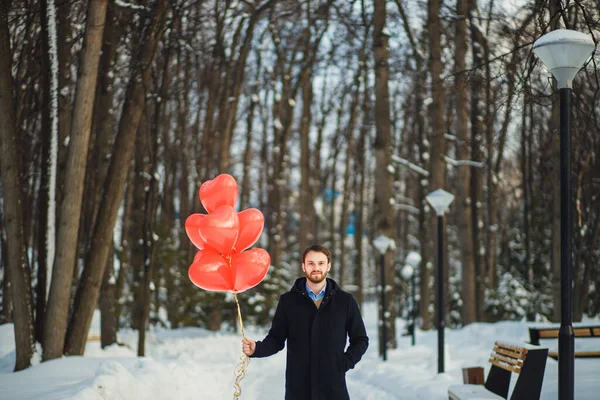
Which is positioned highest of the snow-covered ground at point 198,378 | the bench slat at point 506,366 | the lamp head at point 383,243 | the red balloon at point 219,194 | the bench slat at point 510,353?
the red balloon at point 219,194

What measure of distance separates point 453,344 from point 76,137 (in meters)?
10.8

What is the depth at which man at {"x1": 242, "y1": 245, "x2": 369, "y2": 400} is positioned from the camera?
493 cm

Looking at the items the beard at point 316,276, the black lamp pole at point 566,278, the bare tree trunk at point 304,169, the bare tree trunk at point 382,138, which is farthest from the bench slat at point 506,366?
the bare tree trunk at point 304,169

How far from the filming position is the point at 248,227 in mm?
6078

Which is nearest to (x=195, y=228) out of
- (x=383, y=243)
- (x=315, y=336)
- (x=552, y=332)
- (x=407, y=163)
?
(x=315, y=336)

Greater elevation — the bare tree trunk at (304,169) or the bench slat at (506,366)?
the bare tree trunk at (304,169)

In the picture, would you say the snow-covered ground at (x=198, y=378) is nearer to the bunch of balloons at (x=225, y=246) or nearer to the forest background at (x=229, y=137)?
the forest background at (x=229, y=137)

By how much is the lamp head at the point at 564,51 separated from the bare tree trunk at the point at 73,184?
255 inches

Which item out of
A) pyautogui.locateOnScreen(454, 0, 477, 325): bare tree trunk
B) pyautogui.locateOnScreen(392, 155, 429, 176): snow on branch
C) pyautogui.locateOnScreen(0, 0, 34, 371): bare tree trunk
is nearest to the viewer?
pyautogui.locateOnScreen(0, 0, 34, 371): bare tree trunk

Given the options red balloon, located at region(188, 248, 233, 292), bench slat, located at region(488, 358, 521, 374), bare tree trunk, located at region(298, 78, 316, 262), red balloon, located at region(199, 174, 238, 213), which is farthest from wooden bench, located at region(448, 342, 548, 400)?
bare tree trunk, located at region(298, 78, 316, 262)

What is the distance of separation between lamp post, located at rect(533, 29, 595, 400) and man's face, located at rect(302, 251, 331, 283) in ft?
7.46

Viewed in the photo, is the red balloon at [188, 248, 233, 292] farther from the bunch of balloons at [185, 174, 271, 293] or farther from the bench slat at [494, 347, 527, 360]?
the bench slat at [494, 347, 527, 360]

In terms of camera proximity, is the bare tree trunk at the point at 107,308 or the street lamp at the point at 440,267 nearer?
the street lamp at the point at 440,267

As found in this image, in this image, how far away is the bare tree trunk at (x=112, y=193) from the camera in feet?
35.7
